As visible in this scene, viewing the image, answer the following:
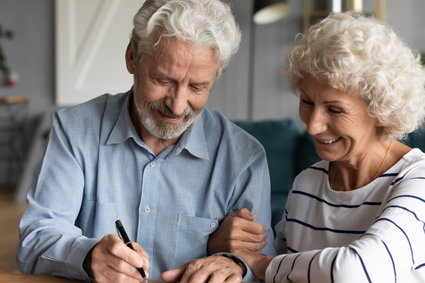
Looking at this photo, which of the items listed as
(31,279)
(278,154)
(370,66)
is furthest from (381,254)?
(278,154)

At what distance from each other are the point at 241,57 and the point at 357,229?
16.1ft

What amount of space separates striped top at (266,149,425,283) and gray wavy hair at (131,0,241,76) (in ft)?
1.48

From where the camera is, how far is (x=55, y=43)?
6488 millimetres

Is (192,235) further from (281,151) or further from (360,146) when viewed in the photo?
(281,151)

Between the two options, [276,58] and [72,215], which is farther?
[276,58]

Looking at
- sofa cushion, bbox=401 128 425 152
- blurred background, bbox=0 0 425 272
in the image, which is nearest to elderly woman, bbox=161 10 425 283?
sofa cushion, bbox=401 128 425 152

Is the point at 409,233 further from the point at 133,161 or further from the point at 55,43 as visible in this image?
the point at 55,43

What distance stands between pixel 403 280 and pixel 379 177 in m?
0.27

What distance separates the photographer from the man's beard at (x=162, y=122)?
5.57 ft

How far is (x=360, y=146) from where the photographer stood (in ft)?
5.04

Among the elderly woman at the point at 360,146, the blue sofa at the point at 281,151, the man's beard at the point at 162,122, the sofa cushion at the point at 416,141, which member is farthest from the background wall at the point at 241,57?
the elderly woman at the point at 360,146

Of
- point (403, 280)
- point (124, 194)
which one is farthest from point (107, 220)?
point (403, 280)

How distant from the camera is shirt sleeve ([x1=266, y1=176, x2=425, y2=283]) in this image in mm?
1249

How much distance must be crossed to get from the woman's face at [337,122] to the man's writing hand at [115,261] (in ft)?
1.69
